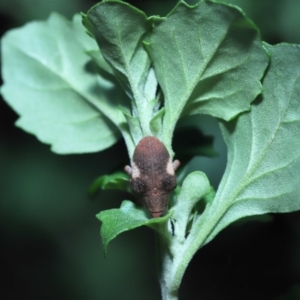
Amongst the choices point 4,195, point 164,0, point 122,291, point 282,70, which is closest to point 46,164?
point 4,195

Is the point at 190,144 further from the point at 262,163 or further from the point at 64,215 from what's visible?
the point at 64,215

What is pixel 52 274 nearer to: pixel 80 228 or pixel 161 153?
pixel 80 228

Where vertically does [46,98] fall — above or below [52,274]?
above

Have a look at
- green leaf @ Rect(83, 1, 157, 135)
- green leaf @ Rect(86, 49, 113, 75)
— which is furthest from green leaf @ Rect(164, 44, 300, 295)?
green leaf @ Rect(86, 49, 113, 75)

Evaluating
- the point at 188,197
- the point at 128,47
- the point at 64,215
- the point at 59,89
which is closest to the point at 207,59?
the point at 128,47

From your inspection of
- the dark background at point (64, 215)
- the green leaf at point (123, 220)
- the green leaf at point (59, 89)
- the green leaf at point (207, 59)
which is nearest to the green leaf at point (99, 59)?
the green leaf at point (59, 89)

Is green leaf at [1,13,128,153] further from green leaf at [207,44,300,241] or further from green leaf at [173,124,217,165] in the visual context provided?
green leaf at [207,44,300,241]
